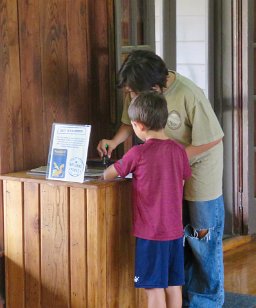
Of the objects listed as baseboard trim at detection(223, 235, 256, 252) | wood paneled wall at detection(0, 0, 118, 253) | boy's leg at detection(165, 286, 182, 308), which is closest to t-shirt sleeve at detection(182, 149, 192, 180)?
boy's leg at detection(165, 286, 182, 308)

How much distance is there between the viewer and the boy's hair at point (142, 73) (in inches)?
102

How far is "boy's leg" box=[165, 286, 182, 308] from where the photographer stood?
8.65 feet

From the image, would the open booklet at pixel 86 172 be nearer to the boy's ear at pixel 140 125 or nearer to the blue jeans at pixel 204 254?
the boy's ear at pixel 140 125

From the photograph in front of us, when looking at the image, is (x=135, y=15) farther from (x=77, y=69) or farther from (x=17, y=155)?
(x=17, y=155)

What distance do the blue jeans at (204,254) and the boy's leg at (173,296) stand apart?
1.00 feet

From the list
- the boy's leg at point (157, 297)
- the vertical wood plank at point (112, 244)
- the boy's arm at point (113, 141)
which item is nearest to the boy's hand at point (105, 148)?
the boy's arm at point (113, 141)

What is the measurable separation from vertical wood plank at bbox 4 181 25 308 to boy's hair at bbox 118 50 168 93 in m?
0.63

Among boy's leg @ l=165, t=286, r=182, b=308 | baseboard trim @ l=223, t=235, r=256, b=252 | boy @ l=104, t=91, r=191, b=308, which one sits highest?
boy @ l=104, t=91, r=191, b=308

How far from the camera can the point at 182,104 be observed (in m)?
2.71

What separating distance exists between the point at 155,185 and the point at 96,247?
338 millimetres

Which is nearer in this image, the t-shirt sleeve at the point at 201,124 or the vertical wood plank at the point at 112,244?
the vertical wood plank at the point at 112,244

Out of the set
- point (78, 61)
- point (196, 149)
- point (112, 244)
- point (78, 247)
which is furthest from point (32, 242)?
point (78, 61)

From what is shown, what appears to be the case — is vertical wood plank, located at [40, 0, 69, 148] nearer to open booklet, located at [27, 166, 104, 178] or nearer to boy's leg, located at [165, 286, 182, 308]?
open booklet, located at [27, 166, 104, 178]

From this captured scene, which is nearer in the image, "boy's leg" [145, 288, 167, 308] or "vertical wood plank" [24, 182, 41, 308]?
"boy's leg" [145, 288, 167, 308]
